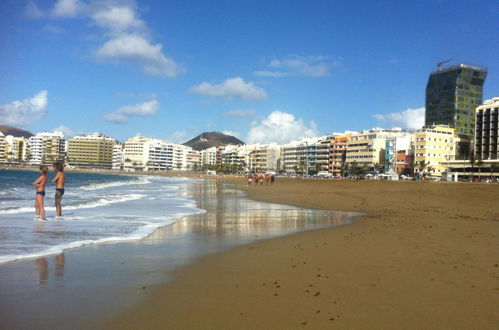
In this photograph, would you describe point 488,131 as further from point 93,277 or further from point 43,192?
point 93,277

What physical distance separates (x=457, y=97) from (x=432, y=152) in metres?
65.7

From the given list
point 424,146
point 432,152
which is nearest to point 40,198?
point 424,146

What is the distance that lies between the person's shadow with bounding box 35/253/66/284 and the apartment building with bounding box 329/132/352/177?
122020mm

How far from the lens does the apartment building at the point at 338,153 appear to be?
127938mm

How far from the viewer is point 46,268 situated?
6133mm

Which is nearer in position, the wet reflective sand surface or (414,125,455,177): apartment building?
the wet reflective sand surface

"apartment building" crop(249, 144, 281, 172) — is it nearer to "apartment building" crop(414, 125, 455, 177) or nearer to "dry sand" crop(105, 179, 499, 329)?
"apartment building" crop(414, 125, 455, 177)

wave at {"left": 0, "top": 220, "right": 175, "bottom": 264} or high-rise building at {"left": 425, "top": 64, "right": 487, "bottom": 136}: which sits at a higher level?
high-rise building at {"left": 425, "top": 64, "right": 487, "bottom": 136}

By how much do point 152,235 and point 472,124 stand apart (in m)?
172

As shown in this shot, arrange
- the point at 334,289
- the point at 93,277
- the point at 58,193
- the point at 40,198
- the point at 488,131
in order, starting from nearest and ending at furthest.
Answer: the point at 334,289 → the point at 93,277 → the point at 40,198 → the point at 58,193 → the point at 488,131

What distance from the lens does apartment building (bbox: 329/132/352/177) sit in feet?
420

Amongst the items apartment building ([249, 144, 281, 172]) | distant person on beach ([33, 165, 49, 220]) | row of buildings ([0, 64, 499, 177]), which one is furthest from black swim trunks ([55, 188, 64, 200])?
apartment building ([249, 144, 281, 172])

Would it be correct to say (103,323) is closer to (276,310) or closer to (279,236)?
(276,310)

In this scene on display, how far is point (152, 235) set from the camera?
985 centimetres
